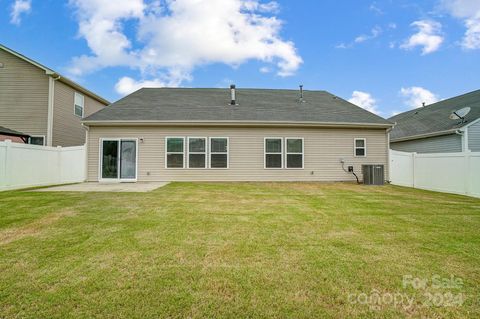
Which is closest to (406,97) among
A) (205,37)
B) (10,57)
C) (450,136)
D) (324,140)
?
(450,136)

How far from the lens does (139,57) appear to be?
18.6 metres

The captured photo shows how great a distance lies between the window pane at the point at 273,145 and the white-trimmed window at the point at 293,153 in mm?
340

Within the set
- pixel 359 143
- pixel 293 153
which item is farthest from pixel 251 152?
pixel 359 143

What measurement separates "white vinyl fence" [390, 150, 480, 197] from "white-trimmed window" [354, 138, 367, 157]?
135cm

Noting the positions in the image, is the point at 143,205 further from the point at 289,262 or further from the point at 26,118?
the point at 26,118

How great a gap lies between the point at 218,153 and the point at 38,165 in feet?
24.2

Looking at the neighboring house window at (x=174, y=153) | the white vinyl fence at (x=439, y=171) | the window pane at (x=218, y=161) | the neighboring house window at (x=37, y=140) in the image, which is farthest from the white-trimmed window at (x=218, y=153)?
the neighboring house window at (x=37, y=140)

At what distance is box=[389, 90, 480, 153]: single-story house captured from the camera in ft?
39.2

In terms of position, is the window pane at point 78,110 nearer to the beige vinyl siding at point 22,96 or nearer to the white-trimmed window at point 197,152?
the beige vinyl siding at point 22,96

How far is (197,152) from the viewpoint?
39.8 ft

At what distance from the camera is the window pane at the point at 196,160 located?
12086 mm

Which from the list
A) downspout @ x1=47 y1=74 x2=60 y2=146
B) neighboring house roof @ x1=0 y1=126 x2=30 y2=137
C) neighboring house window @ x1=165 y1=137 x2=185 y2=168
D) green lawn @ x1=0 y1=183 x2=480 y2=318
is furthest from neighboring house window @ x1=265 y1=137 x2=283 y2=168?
neighboring house roof @ x1=0 y1=126 x2=30 y2=137

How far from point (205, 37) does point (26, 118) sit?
11.5 m

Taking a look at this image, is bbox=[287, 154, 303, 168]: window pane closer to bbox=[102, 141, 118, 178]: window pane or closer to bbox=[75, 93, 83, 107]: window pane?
bbox=[102, 141, 118, 178]: window pane
